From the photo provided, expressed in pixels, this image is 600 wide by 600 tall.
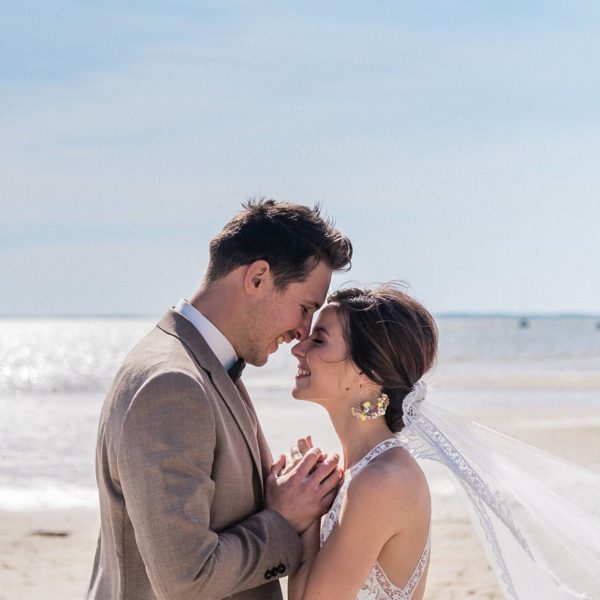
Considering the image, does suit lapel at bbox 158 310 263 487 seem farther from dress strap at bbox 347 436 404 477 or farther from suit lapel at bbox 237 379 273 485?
dress strap at bbox 347 436 404 477

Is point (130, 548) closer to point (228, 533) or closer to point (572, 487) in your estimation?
point (228, 533)

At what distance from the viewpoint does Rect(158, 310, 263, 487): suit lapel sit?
123 inches

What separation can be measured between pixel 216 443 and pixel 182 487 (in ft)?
0.83

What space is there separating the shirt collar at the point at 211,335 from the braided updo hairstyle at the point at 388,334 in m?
0.54

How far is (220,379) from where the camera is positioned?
3156mm

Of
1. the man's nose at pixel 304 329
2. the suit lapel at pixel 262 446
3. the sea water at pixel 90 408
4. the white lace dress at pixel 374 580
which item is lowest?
the sea water at pixel 90 408

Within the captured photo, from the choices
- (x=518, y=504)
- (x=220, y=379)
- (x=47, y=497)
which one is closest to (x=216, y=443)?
(x=220, y=379)

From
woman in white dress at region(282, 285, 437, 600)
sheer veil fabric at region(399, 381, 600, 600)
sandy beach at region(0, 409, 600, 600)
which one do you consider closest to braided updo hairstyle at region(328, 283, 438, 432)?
woman in white dress at region(282, 285, 437, 600)

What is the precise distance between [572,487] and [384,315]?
4.05 ft

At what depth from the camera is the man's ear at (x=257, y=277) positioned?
335cm

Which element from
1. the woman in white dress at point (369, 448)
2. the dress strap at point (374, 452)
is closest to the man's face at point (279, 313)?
the woman in white dress at point (369, 448)

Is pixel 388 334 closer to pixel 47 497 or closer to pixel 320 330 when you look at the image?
pixel 320 330

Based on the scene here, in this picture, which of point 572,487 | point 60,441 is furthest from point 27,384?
point 572,487

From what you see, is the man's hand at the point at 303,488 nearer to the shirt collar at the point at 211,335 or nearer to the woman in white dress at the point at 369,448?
the woman in white dress at the point at 369,448
